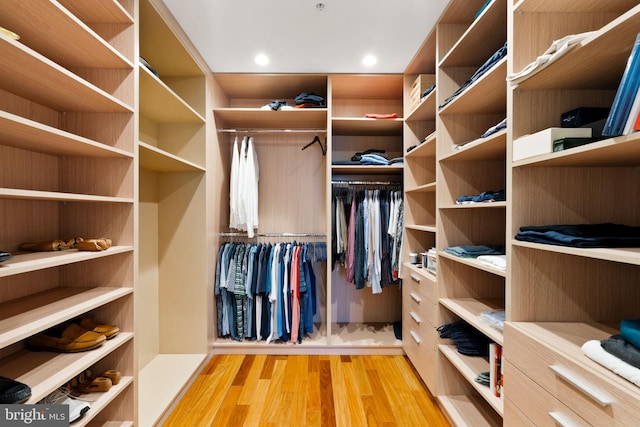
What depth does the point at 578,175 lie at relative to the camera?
1111 mm

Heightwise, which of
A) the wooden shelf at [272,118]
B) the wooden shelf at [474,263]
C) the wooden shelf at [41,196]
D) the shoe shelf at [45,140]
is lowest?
the wooden shelf at [474,263]

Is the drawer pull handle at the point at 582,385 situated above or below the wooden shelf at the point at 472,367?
above

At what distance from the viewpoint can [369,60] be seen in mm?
2344

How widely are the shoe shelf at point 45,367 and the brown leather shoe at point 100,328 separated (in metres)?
0.05

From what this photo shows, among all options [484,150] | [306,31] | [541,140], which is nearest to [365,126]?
[306,31]

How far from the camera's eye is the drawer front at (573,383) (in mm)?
731

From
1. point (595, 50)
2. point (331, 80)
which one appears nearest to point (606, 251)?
point (595, 50)

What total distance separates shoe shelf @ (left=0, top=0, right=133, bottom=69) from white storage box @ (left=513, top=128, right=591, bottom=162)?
1.71 metres

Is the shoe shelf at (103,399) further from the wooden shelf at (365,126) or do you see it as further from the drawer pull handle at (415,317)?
the wooden shelf at (365,126)

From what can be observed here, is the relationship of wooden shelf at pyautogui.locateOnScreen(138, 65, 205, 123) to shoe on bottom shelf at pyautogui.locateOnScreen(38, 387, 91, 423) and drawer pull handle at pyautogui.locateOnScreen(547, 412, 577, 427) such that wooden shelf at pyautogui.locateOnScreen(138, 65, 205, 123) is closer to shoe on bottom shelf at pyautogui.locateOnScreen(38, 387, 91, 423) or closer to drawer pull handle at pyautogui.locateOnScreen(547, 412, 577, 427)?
shoe on bottom shelf at pyautogui.locateOnScreen(38, 387, 91, 423)

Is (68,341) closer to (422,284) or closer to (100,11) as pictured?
(100,11)

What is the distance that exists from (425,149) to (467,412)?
1.76m

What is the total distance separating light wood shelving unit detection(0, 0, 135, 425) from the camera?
1.06m

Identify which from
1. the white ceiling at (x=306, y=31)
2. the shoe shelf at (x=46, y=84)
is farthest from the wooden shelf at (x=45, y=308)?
the white ceiling at (x=306, y=31)
